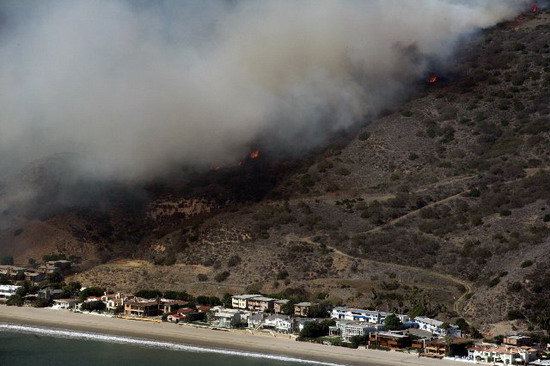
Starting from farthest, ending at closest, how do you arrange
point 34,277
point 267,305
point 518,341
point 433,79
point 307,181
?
1. point 433,79
2. point 307,181
3. point 34,277
4. point 267,305
5. point 518,341

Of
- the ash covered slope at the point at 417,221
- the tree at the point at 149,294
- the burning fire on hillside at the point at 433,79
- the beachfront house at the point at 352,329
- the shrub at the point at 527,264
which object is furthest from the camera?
the burning fire on hillside at the point at 433,79

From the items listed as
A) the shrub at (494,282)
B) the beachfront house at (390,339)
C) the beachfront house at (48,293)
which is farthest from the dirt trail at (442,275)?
the beachfront house at (48,293)

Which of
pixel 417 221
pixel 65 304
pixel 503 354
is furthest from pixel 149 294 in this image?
pixel 503 354

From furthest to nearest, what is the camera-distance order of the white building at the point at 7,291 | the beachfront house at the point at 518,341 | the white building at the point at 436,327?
1. the white building at the point at 7,291
2. the white building at the point at 436,327
3. the beachfront house at the point at 518,341

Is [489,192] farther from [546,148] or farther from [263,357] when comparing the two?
[263,357]

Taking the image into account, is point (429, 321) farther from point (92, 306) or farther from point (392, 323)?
point (92, 306)

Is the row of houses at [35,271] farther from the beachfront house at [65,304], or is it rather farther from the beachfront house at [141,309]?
the beachfront house at [141,309]
